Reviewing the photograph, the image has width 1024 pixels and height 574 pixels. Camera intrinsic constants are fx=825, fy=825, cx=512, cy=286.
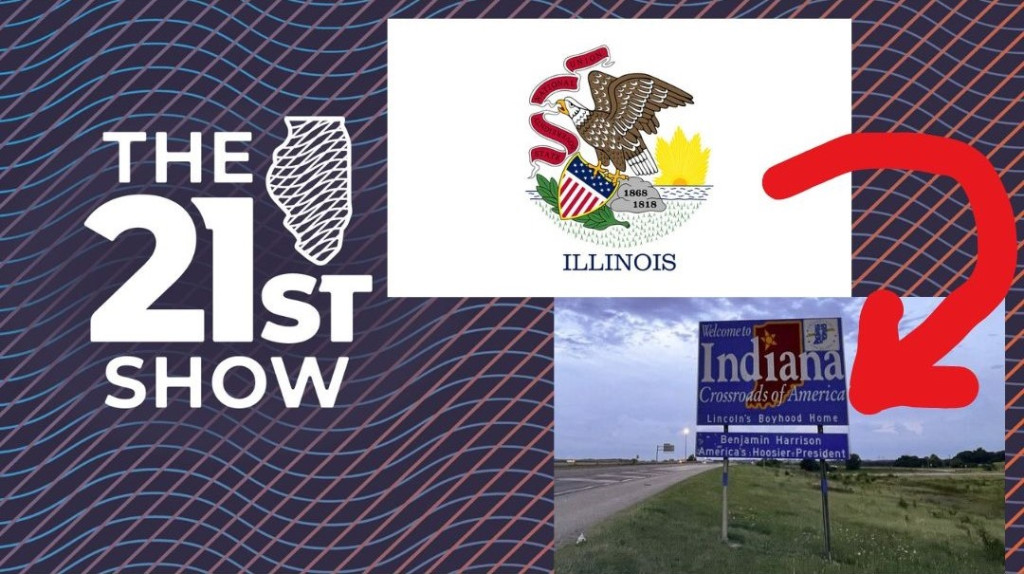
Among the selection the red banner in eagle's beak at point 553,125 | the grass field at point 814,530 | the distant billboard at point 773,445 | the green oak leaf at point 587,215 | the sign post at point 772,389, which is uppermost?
the red banner in eagle's beak at point 553,125

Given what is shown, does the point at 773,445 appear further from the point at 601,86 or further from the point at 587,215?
the point at 601,86

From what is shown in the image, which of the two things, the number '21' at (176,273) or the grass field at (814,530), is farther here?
the grass field at (814,530)

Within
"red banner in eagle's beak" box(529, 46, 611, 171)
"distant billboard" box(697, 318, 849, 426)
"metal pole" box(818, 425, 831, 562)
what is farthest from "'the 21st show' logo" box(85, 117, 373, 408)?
"metal pole" box(818, 425, 831, 562)

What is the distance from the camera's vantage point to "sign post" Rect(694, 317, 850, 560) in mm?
6520

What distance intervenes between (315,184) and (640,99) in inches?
103

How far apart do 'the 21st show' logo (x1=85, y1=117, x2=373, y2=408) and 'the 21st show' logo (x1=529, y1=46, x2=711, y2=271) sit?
5.19ft

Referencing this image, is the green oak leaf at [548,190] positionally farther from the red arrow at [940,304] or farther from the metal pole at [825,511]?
the metal pole at [825,511]

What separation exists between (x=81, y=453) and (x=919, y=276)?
21.4ft

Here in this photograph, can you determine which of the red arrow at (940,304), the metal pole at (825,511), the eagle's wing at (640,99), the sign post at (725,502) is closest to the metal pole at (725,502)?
the sign post at (725,502)

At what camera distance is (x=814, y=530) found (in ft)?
22.7

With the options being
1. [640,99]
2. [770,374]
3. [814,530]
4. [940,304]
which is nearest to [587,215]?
[640,99]

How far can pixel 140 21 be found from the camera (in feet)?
21.2

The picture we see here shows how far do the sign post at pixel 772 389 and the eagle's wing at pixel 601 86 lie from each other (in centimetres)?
190

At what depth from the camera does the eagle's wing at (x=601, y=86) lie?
6.41 metres
